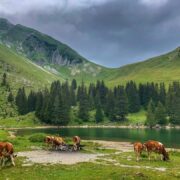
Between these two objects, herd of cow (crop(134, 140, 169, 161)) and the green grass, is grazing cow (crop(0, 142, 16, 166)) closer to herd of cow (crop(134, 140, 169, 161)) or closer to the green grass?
herd of cow (crop(134, 140, 169, 161))

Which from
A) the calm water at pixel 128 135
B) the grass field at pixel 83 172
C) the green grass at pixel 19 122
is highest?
the green grass at pixel 19 122

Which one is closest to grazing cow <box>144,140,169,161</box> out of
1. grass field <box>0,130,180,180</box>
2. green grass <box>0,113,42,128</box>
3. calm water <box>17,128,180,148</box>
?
grass field <box>0,130,180,180</box>

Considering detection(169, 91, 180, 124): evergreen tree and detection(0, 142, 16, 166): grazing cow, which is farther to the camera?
detection(169, 91, 180, 124): evergreen tree

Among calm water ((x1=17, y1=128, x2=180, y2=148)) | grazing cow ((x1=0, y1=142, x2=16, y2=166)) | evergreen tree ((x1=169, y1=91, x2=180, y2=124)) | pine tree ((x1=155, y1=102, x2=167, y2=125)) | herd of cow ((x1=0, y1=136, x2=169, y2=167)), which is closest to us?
grazing cow ((x1=0, y1=142, x2=16, y2=166))

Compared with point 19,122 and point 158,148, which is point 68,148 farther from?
point 19,122

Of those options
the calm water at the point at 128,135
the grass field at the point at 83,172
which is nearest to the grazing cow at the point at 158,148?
the grass field at the point at 83,172

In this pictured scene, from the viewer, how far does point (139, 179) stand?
31.2m

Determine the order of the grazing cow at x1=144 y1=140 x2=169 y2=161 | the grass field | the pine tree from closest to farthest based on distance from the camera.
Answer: the grass field, the grazing cow at x1=144 y1=140 x2=169 y2=161, the pine tree

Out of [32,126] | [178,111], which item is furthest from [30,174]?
[178,111]

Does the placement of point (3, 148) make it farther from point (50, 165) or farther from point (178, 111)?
point (178, 111)

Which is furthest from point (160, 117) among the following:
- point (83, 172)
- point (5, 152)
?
point (83, 172)

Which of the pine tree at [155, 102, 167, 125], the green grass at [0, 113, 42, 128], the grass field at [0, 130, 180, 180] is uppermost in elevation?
the pine tree at [155, 102, 167, 125]

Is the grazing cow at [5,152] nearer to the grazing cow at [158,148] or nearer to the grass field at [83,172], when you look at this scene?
the grass field at [83,172]

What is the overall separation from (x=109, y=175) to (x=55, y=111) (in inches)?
6553
